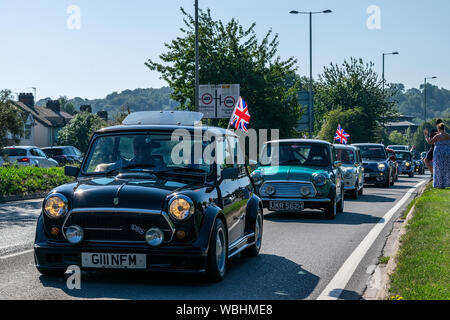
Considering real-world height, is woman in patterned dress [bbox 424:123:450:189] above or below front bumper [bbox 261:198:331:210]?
above

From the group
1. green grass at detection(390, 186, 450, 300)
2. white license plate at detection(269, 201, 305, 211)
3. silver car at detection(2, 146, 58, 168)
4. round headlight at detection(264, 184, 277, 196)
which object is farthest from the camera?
silver car at detection(2, 146, 58, 168)

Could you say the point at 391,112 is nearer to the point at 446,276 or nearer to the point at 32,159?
the point at 32,159

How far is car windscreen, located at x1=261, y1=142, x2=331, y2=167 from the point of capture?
15.6 m

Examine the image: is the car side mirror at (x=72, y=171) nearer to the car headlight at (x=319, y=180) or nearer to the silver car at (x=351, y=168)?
the car headlight at (x=319, y=180)

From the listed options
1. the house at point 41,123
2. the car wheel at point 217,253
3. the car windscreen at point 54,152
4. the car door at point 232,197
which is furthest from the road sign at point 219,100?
the house at point 41,123

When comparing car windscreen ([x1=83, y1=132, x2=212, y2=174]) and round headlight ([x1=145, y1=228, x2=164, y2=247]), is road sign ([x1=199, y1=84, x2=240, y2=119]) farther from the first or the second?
round headlight ([x1=145, y1=228, x2=164, y2=247])

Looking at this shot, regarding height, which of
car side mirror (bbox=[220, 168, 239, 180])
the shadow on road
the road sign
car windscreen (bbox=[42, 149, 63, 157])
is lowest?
car windscreen (bbox=[42, 149, 63, 157])

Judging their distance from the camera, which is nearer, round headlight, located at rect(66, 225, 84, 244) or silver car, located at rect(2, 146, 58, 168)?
round headlight, located at rect(66, 225, 84, 244)

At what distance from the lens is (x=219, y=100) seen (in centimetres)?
2934

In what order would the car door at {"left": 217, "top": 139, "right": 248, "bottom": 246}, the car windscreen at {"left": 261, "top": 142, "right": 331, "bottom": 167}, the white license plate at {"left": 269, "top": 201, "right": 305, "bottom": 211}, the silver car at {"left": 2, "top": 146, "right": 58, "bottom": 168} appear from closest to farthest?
the car door at {"left": 217, "top": 139, "right": 248, "bottom": 246} < the white license plate at {"left": 269, "top": 201, "right": 305, "bottom": 211} < the car windscreen at {"left": 261, "top": 142, "right": 331, "bottom": 167} < the silver car at {"left": 2, "top": 146, "right": 58, "bottom": 168}

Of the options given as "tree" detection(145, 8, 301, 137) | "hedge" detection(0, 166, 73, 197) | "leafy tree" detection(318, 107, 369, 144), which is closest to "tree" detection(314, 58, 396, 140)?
"leafy tree" detection(318, 107, 369, 144)

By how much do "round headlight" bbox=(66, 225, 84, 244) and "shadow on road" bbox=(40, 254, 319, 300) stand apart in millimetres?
462

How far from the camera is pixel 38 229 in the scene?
23.7 feet
